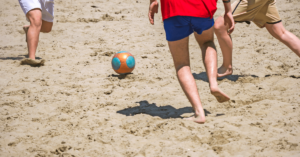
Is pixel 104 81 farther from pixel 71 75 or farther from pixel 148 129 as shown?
pixel 148 129

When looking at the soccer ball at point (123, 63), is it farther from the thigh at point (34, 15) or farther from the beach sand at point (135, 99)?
the thigh at point (34, 15)

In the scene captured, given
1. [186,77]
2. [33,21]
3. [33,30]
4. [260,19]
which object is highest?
[260,19]

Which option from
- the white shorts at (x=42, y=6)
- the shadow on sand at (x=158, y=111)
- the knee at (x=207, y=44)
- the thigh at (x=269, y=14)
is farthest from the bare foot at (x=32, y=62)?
the thigh at (x=269, y=14)

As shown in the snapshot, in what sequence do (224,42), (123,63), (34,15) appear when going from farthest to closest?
(34,15)
(123,63)
(224,42)

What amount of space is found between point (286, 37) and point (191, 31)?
1743 millimetres

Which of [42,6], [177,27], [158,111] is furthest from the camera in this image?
[42,6]

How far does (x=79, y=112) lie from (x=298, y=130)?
2.25 metres

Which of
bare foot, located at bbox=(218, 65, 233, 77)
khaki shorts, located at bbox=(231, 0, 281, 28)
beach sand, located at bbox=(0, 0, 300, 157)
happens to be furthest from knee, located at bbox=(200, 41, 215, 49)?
bare foot, located at bbox=(218, 65, 233, 77)

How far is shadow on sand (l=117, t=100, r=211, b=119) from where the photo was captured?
344cm

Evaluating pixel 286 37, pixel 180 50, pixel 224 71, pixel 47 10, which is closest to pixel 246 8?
pixel 286 37

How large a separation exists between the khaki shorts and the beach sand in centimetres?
81

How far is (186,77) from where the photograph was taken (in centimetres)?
312

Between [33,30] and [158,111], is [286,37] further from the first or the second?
[33,30]

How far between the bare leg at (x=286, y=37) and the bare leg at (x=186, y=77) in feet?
5.66
